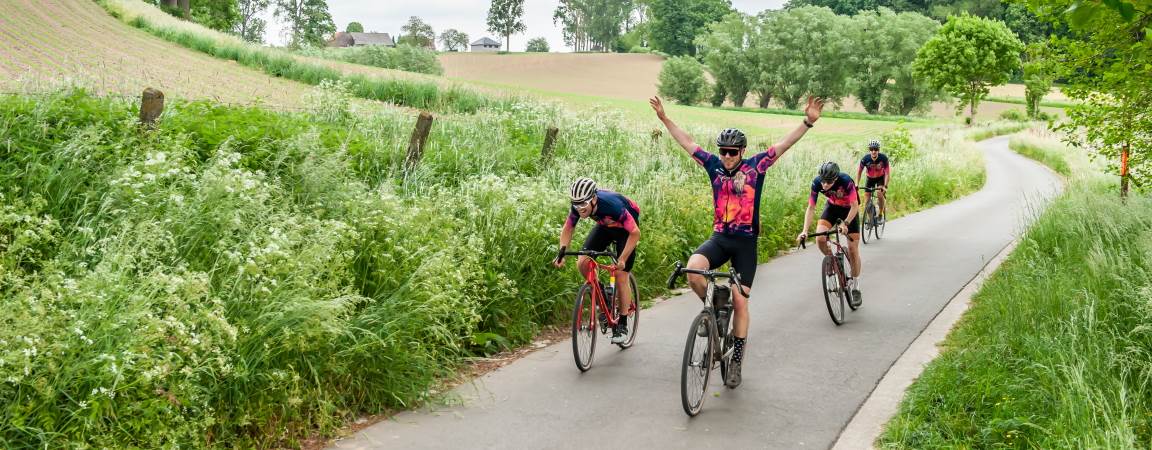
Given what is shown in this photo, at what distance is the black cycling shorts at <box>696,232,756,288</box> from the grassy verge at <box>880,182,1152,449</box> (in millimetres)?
1618

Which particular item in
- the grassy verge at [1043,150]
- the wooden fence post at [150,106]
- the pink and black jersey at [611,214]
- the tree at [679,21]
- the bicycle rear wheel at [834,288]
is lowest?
the grassy verge at [1043,150]

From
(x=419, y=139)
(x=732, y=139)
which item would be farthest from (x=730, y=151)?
(x=419, y=139)

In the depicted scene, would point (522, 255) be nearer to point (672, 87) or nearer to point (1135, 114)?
point (1135, 114)

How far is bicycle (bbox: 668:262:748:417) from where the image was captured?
710 centimetres

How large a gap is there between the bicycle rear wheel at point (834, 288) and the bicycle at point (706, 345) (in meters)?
2.87

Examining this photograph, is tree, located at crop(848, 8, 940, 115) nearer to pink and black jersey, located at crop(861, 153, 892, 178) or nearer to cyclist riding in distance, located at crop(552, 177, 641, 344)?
pink and black jersey, located at crop(861, 153, 892, 178)

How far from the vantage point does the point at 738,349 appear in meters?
8.06

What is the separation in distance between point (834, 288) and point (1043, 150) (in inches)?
1784

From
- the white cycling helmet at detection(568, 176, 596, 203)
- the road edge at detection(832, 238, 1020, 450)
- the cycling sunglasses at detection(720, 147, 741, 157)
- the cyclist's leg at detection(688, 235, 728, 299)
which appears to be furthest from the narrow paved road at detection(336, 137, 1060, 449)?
the cycling sunglasses at detection(720, 147, 741, 157)

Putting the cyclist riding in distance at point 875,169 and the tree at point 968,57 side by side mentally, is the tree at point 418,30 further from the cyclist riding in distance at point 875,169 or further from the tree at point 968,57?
the cyclist riding in distance at point 875,169

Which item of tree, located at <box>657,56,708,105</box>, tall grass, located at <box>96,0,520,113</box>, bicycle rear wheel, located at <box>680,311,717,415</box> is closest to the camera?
bicycle rear wheel, located at <box>680,311,717,415</box>

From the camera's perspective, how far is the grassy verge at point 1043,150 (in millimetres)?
42537

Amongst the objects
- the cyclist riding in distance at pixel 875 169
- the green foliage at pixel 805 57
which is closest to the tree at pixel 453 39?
the green foliage at pixel 805 57

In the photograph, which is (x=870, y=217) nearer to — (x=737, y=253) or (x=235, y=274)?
(x=737, y=253)
